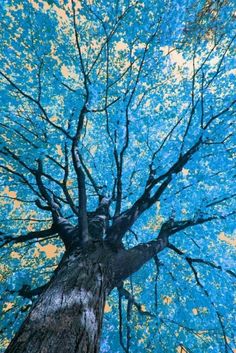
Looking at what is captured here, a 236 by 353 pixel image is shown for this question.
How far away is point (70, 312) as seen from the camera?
2.06 m

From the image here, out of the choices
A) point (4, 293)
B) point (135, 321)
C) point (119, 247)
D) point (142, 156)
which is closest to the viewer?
point (119, 247)

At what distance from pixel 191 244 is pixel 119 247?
11.4 feet

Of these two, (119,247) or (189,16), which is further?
(189,16)

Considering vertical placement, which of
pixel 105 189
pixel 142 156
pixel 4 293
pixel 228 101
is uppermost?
pixel 142 156

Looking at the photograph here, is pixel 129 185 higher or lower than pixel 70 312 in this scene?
higher

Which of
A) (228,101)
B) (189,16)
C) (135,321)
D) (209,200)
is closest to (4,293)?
(135,321)

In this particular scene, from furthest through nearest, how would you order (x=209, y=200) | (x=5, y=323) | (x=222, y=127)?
(x=209, y=200), (x=222, y=127), (x=5, y=323)

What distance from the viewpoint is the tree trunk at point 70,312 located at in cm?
173

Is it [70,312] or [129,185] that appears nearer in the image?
[70,312]

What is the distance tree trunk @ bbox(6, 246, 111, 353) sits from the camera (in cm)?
173

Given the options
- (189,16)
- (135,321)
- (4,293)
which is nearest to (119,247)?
(4,293)

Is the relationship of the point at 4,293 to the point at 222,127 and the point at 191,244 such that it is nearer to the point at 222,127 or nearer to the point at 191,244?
the point at 191,244

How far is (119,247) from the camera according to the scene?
3541 millimetres

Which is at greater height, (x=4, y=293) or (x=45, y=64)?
(x=45, y=64)
